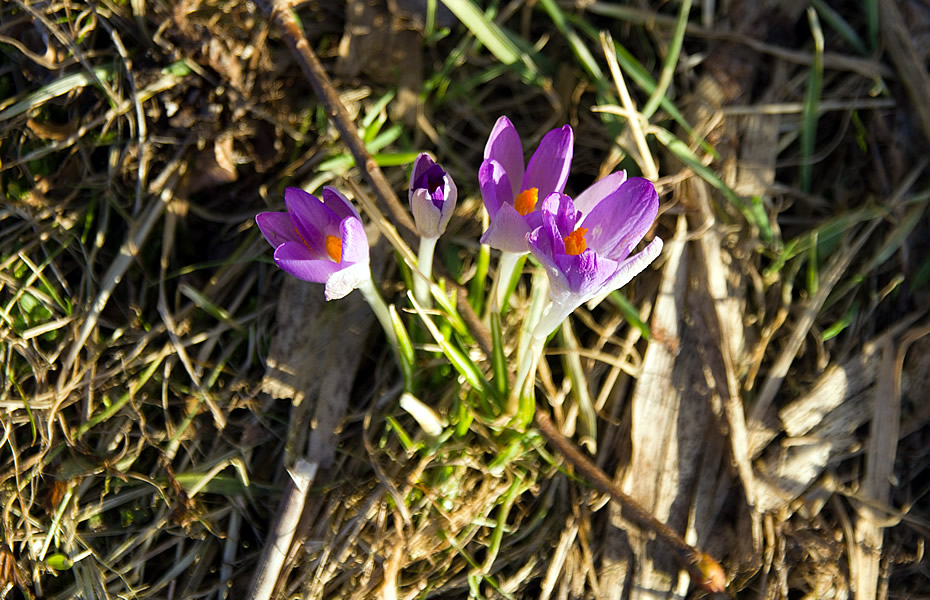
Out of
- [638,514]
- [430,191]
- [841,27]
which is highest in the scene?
[841,27]

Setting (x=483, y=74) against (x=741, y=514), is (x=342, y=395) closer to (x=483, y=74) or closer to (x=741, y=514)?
(x=483, y=74)

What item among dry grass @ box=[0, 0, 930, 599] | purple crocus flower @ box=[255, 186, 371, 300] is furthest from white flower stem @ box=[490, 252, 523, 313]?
purple crocus flower @ box=[255, 186, 371, 300]

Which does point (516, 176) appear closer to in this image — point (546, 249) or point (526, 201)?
point (526, 201)

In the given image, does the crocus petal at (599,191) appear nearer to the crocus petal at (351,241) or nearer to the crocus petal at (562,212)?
the crocus petal at (562,212)

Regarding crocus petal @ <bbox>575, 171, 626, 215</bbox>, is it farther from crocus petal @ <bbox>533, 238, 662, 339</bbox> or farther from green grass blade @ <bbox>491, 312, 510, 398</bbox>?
green grass blade @ <bbox>491, 312, 510, 398</bbox>

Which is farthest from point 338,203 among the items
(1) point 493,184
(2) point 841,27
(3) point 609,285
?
(2) point 841,27

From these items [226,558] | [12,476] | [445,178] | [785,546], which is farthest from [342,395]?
[785,546]
